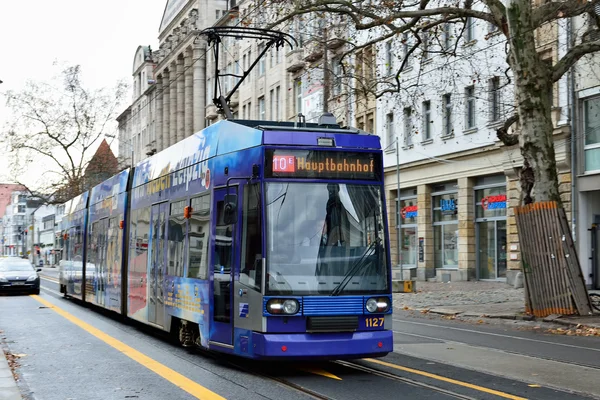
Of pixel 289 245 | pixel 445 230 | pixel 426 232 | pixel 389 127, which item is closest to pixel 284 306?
pixel 289 245

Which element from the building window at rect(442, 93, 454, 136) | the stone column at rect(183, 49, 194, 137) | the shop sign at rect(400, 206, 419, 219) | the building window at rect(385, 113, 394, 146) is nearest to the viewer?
the building window at rect(442, 93, 454, 136)

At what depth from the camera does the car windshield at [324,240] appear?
1062cm

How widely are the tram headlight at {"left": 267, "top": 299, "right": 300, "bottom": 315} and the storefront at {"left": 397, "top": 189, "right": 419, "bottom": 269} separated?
104ft

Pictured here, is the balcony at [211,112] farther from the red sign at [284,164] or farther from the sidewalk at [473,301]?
the red sign at [284,164]

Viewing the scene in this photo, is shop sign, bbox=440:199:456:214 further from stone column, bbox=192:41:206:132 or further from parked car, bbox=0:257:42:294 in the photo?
stone column, bbox=192:41:206:132

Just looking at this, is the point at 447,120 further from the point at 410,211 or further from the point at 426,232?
Answer: the point at 410,211

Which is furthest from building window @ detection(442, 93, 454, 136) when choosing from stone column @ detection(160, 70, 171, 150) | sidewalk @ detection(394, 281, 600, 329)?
stone column @ detection(160, 70, 171, 150)

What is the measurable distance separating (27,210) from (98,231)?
184 metres

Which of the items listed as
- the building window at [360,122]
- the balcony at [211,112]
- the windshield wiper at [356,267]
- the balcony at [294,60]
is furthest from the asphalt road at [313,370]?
the balcony at [211,112]

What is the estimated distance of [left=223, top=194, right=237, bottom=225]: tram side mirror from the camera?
36.5 ft

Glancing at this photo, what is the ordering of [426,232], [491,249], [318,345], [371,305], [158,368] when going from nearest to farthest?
1. [318,345]
2. [371,305]
3. [158,368]
4. [491,249]
5. [426,232]

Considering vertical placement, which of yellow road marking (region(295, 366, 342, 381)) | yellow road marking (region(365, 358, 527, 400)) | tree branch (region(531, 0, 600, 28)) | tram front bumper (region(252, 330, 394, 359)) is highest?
tree branch (region(531, 0, 600, 28))

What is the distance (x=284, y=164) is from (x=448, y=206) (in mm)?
28644

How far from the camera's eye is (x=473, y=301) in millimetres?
26875
